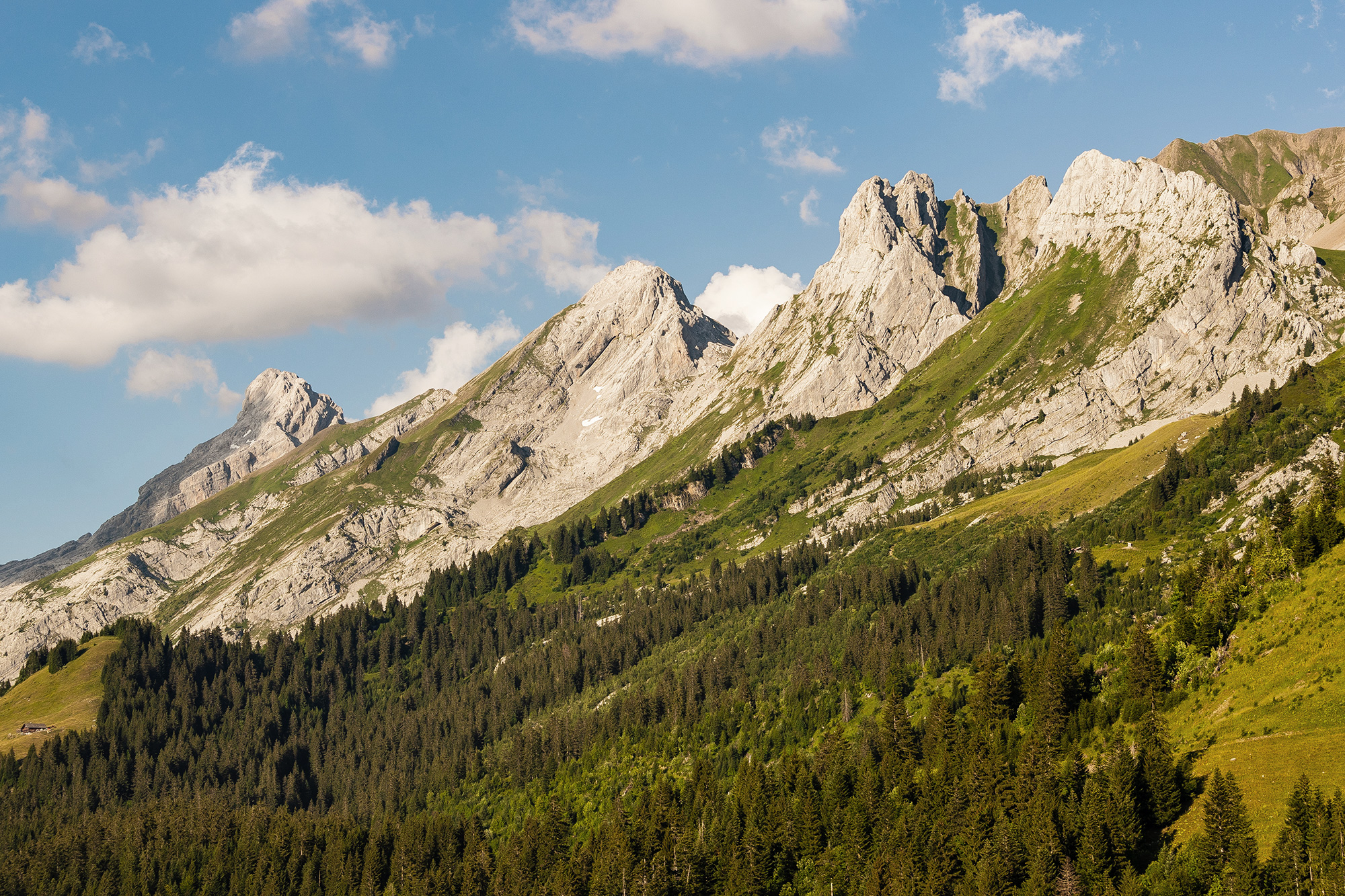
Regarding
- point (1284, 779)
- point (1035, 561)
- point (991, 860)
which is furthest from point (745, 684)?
point (1284, 779)

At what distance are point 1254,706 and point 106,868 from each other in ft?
627

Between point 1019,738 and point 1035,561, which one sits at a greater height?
point 1035,561

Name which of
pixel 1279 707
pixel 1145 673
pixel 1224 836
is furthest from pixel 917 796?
pixel 1224 836

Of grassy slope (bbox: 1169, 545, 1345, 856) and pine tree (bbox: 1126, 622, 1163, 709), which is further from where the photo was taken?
pine tree (bbox: 1126, 622, 1163, 709)

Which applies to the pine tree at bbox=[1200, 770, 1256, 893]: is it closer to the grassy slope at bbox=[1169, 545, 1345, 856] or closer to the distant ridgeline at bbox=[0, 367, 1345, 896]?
the distant ridgeline at bbox=[0, 367, 1345, 896]

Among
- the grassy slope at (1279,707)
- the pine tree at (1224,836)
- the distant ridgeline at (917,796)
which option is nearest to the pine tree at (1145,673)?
the distant ridgeline at (917,796)

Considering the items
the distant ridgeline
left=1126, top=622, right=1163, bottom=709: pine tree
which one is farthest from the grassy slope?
left=1126, top=622, right=1163, bottom=709: pine tree

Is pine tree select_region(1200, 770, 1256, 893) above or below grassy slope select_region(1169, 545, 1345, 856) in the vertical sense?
below

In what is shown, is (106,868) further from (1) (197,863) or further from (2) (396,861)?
(2) (396,861)

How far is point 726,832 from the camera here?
129375 millimetres

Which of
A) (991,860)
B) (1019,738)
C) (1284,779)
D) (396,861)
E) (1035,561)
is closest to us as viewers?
(1284,779)

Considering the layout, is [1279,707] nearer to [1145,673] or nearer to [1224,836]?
[1145,673]

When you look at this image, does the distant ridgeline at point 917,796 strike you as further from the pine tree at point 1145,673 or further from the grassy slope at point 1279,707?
the grassy slope at point 1279,707

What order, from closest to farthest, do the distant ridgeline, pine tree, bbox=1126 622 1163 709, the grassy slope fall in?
1. the grassy slope
2. the distant ridgeline
3. pine tree, bbox=1126 622 1163 709
